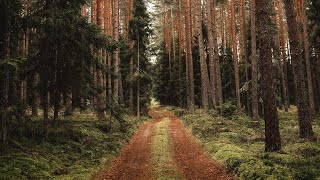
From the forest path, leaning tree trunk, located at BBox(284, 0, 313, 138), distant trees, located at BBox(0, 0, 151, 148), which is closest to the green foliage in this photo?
the forest path

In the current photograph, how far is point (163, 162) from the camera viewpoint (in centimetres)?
1188

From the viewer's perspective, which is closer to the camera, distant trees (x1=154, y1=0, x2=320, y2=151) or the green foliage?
distant trees (x1=154, y1=0, x2=320, y2=151)

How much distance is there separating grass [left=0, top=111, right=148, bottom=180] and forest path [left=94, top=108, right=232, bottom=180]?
70cm

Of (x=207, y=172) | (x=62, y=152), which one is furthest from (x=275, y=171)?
(x=62, y=152)

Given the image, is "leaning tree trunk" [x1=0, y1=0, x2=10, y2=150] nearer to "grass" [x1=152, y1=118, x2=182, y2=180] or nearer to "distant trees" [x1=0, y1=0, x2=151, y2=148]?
"distant trees" [x1=0, y1=0, x2=151, y2=148]

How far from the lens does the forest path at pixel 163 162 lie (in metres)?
10.1

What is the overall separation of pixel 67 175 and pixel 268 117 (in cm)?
739

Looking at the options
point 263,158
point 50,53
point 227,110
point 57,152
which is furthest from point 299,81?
point 227,110

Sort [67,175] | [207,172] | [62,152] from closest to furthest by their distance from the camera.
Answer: [67,175]
[207,172]
[62,152]

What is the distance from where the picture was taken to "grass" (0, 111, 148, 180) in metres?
9.27

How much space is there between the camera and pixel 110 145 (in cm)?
1472

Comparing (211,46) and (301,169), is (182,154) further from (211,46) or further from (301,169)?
(211,46)

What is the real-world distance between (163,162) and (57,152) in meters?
4.25

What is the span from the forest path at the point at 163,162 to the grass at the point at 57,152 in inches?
Result: 27.4
